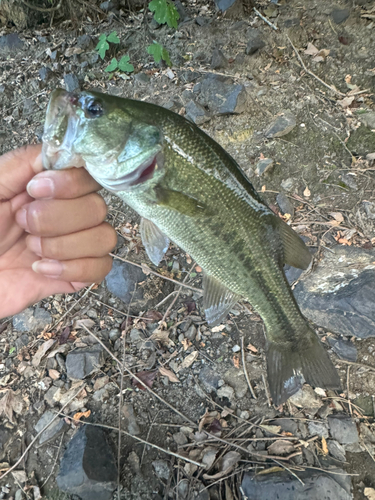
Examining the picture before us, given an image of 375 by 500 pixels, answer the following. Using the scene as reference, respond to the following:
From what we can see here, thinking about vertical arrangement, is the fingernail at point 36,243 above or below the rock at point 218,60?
below

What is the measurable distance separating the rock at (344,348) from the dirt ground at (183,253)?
7cm

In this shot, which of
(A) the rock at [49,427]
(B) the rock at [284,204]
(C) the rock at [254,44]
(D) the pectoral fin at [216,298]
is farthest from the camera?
(C) the rock at [254,44]

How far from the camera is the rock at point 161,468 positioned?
2.64 m

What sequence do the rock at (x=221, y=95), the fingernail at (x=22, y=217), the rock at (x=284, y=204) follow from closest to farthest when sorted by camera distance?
1. the fingernail at (x=22, y=217)
2. the rock at (x=284, y=204)
3. the rock at (x=221, y=95)

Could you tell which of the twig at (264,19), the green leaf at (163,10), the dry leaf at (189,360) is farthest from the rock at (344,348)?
the twig at (264,19)

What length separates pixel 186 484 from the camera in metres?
2.55

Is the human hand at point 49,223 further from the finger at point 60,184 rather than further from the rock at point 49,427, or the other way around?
the rock at point 49,427

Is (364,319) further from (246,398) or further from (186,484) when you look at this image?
(186,484)

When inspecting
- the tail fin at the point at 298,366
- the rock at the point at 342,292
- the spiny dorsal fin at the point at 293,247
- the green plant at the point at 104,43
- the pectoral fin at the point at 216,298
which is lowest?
the rock at the point at 342,292

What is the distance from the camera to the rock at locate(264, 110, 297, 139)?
4.02m

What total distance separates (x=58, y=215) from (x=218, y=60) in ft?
12.5

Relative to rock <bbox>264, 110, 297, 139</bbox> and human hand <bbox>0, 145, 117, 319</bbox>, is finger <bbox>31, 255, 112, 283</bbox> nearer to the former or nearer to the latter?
human hand <bbox>0, 145, 117, 319</bbox>

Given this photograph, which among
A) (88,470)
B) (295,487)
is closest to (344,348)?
(295,487)

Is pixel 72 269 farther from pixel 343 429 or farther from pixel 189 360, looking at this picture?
pixel 343 429
